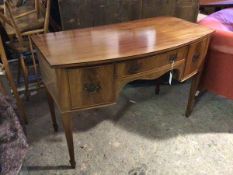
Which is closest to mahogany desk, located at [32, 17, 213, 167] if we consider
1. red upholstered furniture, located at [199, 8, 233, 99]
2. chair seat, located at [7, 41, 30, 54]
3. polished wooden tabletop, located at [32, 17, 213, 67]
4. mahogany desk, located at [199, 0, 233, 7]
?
polished wooden tabletop, located at [32, 17, 213, 67]

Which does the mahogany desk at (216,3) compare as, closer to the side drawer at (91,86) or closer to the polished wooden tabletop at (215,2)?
the polished wooden tabletop at (215,2)

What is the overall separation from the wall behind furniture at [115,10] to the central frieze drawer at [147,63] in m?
0.61

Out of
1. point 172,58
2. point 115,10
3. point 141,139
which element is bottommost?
point 141,139

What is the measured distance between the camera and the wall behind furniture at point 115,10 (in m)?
1.51

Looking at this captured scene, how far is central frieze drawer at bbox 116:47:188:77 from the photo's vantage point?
1068 mm

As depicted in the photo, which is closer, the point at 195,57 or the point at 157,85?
the point at 195,57

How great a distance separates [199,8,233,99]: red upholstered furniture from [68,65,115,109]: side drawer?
0.83 m

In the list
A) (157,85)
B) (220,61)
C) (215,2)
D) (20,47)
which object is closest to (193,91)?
(220,61)

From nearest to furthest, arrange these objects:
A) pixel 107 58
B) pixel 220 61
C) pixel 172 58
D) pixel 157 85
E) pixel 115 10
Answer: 1. pixel 107 58
2. pixel 172 58
3. pixel 220 61
4. pixel 115 10
5. pixel 157 85

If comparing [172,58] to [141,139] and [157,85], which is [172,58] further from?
[157,85]

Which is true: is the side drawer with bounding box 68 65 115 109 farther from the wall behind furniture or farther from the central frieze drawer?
the wall behind furniture

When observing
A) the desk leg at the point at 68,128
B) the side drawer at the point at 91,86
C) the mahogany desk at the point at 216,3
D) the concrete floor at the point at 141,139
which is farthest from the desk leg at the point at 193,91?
the mahogany desk at the point at 216,3

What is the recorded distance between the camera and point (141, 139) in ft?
5.03

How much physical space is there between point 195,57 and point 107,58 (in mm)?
632
